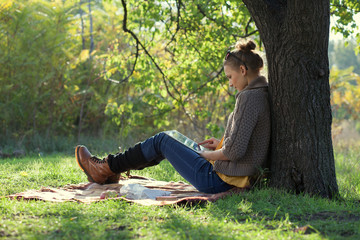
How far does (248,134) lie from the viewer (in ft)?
11.0

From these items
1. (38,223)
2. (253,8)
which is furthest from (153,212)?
(253,8)

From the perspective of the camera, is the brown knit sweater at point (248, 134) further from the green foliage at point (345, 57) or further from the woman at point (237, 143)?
the green foliage at point (345, 57)

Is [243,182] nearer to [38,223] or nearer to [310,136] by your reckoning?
[310,136]

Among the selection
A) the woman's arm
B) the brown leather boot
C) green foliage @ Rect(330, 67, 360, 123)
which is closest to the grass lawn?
the woman's arm

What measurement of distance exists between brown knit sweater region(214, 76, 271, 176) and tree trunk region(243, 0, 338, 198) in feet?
0.39

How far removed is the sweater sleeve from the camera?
336 cm

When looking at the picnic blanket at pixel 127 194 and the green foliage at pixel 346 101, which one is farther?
the green foliage at pixel 346 101

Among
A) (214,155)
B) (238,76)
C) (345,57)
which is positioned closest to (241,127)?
(214,155)

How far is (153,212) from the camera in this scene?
10.0 ft

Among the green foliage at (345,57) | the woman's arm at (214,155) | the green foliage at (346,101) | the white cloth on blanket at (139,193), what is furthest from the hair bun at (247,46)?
the green foliage at (345,57)

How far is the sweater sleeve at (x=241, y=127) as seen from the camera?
3359 mm

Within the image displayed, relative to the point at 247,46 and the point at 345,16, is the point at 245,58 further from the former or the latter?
the point at 345,16

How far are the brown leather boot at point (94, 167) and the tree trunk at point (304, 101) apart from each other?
5.54ft

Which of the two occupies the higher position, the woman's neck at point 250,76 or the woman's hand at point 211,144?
the woman's neck at point 250,76
